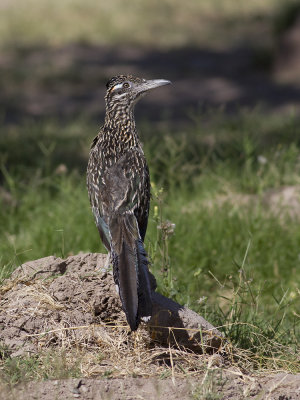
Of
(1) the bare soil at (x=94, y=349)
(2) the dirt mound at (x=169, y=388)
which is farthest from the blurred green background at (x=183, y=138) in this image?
(2) the dirt mound at (x=169, y=388)

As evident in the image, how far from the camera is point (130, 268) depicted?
4145mm

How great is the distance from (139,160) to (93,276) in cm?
84

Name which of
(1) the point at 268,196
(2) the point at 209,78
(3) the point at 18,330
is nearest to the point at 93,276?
(3) the point at 18,330

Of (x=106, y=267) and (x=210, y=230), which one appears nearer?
(x=106, y=267)

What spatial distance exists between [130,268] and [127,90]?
69.5 inches

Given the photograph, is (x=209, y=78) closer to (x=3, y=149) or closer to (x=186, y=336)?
(x=3, y=149)

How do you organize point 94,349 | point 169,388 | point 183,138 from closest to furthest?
point 169,388 → point 94,349 → point 183,138

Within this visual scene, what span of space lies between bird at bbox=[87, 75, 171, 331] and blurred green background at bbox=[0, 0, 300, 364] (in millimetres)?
252

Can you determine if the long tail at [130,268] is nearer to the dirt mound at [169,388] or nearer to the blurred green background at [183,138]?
the dirt mound at [169,388]

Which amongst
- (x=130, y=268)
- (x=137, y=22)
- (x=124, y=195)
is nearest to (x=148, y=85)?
(x=124, y=195)

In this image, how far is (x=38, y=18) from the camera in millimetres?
18344

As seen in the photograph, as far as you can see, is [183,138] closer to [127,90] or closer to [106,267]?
[127,90]

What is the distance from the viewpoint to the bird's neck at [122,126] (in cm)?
517

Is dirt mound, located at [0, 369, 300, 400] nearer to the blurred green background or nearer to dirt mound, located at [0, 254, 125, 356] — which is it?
dirt mound, located at [0, 254, 125, 356]
